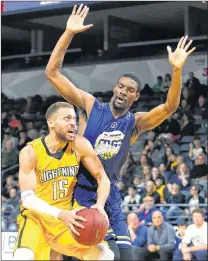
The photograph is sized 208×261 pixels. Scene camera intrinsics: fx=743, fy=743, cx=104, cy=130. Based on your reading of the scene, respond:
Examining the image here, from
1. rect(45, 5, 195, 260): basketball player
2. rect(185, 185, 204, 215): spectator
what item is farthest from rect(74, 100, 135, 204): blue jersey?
rect(185, 185, 204, 215): spectator

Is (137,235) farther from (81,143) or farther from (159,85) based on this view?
(159,85)

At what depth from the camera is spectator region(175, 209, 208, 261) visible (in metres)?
12.2

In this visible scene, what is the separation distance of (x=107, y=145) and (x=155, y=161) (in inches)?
398

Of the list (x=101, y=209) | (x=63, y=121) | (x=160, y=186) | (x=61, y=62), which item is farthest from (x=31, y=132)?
(x=101, y=209)

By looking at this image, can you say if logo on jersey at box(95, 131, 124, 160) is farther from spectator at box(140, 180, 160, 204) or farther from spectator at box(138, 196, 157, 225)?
spectator at box(140, 180, 160, 204)

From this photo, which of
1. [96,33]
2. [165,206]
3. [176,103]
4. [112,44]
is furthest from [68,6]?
[176,103]

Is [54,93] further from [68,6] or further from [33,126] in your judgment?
[68,6]

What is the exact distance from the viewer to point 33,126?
69.2 ft

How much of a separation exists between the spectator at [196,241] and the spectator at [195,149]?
147 inches

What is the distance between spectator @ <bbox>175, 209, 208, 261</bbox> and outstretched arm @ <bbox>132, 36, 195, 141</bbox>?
18.7 ft

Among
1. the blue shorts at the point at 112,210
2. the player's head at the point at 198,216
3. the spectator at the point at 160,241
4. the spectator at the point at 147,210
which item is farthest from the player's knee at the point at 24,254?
the spectator at the point at 147,210

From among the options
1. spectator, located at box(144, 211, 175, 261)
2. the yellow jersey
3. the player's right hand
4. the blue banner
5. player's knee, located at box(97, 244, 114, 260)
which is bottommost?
spectator, located at box(144, 211, 175, 261)

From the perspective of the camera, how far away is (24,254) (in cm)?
612

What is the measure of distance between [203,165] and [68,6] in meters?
5.84
